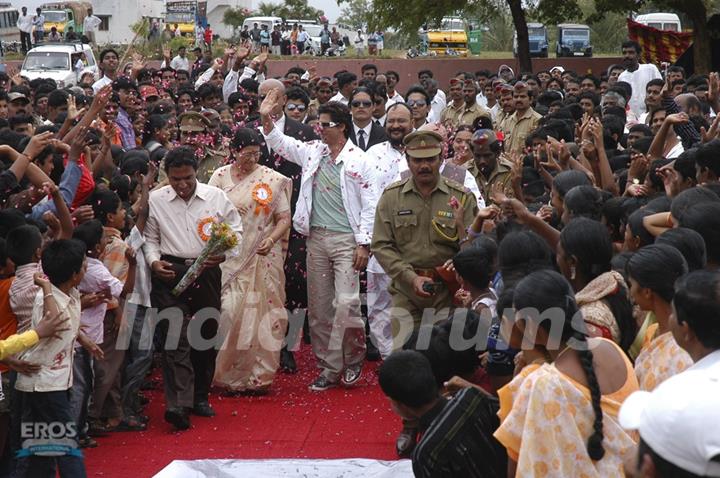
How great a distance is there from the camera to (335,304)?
9211 millimetres

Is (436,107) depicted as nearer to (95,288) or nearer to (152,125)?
(152,125)

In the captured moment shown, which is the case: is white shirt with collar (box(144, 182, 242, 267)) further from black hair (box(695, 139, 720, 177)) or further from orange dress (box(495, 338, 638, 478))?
orange dress (box(495, 338, 638, 478))

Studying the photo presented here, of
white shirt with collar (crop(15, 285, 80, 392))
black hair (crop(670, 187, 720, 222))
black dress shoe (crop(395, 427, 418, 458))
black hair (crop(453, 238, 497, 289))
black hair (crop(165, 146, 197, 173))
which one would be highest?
black hair (crop(670, 187, 720, 222))

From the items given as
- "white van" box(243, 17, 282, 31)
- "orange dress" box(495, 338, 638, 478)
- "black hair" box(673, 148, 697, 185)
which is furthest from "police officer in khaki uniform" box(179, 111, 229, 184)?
"white van" box(243, 17, 282, 31)

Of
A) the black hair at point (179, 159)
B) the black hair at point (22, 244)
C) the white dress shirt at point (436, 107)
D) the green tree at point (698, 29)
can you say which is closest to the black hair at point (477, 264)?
the black hair at point (22, 244)

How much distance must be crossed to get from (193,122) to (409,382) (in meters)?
6.24

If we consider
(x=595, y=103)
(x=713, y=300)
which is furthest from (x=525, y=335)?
(x=595, y=103)

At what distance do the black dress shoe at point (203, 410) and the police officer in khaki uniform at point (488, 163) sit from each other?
2710mm

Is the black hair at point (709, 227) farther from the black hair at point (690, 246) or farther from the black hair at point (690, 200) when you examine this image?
the black hair at point (690, 246)

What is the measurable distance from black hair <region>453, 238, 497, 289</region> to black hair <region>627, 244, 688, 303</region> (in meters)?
1.82

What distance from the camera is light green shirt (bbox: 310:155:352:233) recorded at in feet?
30.1

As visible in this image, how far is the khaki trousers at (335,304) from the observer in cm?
915

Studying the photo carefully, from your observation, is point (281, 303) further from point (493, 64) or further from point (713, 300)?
point (493, 64)

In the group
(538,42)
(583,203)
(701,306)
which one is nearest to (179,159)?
(583,203)
